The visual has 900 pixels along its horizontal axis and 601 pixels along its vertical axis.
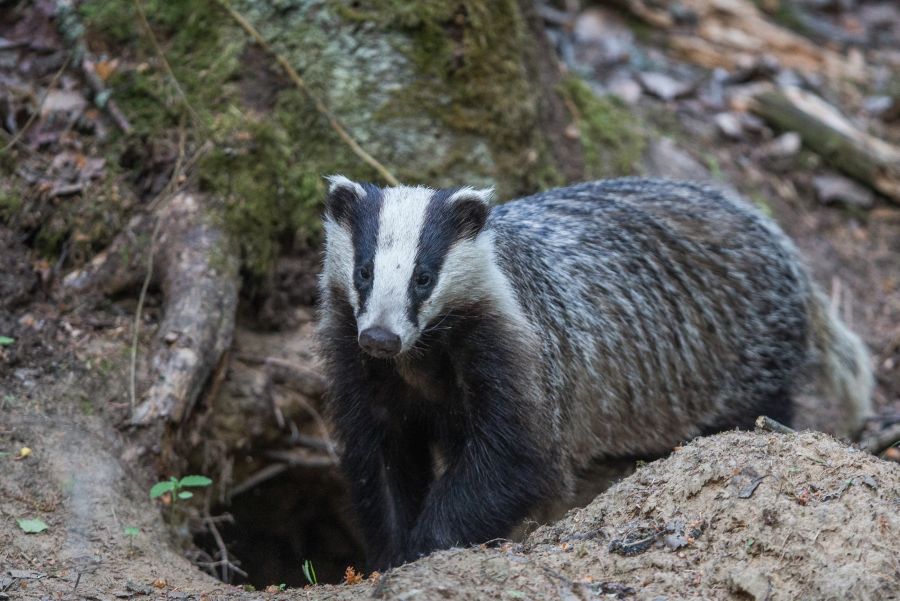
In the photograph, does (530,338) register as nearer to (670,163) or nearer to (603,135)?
(603,135)

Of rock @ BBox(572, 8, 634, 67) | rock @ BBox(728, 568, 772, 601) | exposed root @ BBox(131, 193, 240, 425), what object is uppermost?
rock @ BBox(728, 568, 772, 601)

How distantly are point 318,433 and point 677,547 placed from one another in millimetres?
3355

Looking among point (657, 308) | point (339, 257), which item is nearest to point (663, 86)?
point (657, 308)

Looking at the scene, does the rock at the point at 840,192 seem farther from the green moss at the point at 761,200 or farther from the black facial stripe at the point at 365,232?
the black facial stripe at the point at 365,232

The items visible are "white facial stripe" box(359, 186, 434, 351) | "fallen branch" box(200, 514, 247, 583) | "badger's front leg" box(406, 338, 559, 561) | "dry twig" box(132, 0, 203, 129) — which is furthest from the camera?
"dry twig" box(132, 0, 203, 129)

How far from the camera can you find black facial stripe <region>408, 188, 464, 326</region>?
3.79 m

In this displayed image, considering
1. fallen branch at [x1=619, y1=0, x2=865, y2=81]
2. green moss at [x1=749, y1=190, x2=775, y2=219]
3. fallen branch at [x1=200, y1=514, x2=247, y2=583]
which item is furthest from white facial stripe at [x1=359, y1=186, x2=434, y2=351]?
fallen branch at [x1=619, y1=0, x2=865, y2=81]

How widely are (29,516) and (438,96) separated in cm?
353

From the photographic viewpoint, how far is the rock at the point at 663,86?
8.82 m

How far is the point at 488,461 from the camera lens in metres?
4.11

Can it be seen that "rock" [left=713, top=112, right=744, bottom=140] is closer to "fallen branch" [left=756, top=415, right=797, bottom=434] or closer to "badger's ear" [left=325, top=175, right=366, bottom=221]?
"fallen branch" [left=756, top=415, right=797, bottom=434]

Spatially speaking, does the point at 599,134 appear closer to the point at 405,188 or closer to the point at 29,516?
the point at 405,188

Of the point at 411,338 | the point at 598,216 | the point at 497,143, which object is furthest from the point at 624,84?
the point at 411,338

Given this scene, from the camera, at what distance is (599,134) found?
740 cm
